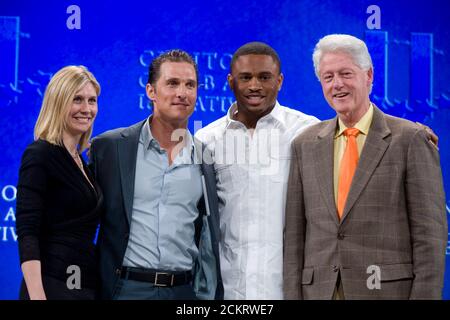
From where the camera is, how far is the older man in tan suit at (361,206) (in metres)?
2.73

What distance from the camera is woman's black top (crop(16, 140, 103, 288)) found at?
2.75m

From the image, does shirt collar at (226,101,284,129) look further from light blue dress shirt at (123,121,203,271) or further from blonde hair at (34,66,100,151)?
blonde hair at (34,66,100,151)

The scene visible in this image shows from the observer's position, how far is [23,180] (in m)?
2.79

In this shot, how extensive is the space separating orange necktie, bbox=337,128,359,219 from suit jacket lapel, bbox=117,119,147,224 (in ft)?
2.97

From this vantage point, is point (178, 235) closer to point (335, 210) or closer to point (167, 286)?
point (167, 286)

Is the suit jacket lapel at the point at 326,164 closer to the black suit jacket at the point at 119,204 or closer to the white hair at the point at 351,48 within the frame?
the white hair at the point at 351,48

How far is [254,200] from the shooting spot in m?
3.14

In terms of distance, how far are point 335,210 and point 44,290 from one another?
4.05 ft

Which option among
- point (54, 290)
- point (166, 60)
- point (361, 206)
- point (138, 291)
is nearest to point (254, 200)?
point (361, 206)

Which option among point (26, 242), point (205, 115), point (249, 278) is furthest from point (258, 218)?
point (205, 115)

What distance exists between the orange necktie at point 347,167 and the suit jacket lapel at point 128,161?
91cm

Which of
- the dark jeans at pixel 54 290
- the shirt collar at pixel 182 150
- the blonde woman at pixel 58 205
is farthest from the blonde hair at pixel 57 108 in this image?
the dark jeans at pixel 54 290

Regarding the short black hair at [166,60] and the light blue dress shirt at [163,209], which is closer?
the light blue dress shirt at [163,209]

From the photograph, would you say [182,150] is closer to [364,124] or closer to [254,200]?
[254,200]
